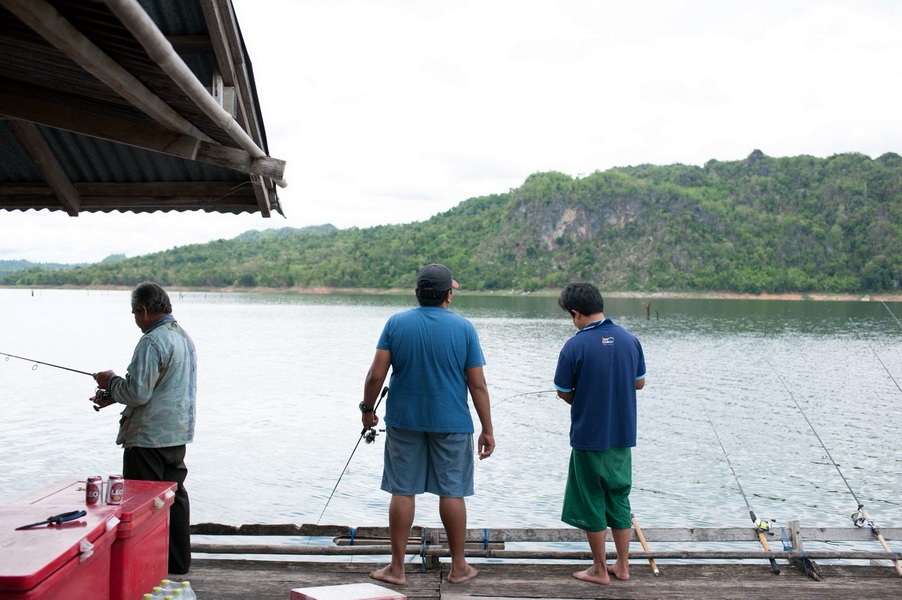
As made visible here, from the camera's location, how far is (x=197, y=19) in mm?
3842

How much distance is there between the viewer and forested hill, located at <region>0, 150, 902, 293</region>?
365ft

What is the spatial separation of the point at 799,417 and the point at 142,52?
1696cm

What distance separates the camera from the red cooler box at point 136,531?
10.1ft

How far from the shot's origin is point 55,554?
2488 mm

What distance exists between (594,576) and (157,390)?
87.9 inches

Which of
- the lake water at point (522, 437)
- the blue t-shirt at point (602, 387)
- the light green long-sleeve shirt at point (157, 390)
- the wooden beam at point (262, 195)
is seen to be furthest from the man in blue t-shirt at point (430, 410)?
the lake water at point (522, 437)

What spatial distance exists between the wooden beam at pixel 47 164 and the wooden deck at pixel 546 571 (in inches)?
81.6

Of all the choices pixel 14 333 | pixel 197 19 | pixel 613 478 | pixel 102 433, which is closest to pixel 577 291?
pixel 613 478

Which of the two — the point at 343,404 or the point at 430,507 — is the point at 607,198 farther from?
the point at 430,507

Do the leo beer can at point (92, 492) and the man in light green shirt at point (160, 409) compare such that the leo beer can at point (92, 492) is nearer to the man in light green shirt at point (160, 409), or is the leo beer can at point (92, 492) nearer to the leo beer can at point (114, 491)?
the leo beer can at point (114, 491)

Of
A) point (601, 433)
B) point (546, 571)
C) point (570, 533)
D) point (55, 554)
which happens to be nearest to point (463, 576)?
point (546, 571)

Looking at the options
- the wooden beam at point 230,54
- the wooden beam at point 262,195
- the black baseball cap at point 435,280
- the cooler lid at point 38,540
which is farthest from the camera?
the wooden beam at point 262,195

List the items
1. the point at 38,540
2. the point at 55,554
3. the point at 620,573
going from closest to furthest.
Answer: the point at 55,554 < the point at 38,540 < the point at 620,573

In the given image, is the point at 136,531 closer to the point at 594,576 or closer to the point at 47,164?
the point at 594,576
